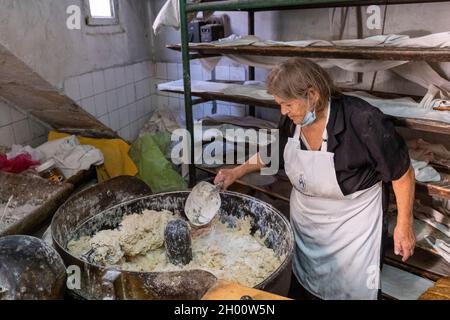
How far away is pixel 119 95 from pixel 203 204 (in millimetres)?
2049

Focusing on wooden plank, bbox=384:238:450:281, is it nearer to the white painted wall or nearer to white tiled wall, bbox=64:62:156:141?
the white painted wall

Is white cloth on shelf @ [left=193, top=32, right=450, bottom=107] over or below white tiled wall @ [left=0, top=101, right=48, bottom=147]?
over

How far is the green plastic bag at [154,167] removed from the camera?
3006 millimetres

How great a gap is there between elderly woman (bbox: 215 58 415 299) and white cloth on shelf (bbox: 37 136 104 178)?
Answer: 51.6 inches

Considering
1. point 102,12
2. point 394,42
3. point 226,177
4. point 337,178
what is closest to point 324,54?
point 394,42

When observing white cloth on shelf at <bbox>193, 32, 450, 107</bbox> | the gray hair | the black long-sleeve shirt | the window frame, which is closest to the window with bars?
the window frame

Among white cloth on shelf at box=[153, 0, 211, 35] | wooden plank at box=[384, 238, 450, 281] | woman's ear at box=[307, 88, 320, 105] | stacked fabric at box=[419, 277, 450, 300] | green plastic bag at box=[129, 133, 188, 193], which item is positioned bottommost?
wooden plank at box=[384, 238, 450, 281]

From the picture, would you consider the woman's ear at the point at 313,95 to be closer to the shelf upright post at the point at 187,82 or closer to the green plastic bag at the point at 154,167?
the shelf upright post at the point at 187,82

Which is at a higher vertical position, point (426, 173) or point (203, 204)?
point (426, 173)

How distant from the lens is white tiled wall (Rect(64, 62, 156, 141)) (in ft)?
9.84

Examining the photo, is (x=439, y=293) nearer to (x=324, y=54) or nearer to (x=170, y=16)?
(x=324, y=54)

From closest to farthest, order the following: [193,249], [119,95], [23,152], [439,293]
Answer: [439,293], [193,249], [23,152], [119,95]

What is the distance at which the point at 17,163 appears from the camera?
2490 millimetres

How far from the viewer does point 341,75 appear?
2.56 m
